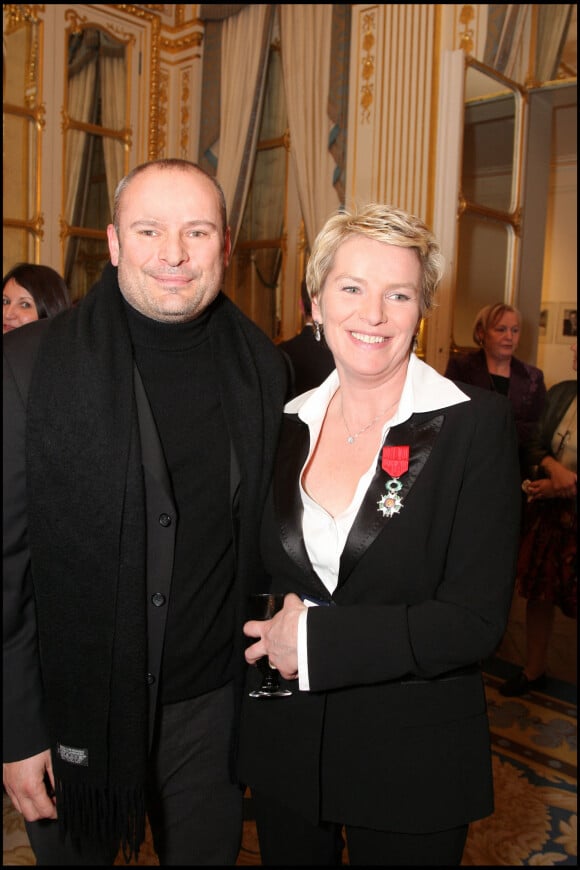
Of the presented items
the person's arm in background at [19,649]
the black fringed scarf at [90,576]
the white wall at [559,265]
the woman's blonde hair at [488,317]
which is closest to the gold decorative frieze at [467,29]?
the woman's blonde hair at [488,317]

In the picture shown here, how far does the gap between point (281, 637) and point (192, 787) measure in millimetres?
526

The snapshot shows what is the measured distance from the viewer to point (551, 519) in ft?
12.2

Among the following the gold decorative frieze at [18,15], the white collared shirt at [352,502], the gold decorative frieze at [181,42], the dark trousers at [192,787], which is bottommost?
the dark trousers at [192,787]

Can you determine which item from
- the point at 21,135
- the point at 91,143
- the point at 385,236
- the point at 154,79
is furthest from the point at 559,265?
the point at 385,236

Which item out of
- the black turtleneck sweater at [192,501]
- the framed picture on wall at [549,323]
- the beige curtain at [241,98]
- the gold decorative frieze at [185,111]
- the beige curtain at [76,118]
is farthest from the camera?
the framed picture on wall at [549,323]

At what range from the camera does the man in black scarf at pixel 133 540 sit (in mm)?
1553

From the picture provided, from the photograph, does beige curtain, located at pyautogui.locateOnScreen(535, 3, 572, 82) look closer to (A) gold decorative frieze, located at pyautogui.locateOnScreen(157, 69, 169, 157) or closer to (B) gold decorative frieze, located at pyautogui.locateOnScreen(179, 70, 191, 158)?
(B) gold decorative frieze, located at pyautogui.locateOnScreen(179, 70, 191, 158)

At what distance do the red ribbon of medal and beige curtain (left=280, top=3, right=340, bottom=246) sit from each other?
374cm

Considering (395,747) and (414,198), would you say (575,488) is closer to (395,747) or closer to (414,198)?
(414,198)

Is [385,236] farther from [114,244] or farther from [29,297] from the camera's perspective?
[29,297]

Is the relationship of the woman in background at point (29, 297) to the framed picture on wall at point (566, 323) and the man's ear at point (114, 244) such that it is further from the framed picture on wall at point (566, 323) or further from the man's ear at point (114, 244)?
the framed picture on wall at point (566, 323)

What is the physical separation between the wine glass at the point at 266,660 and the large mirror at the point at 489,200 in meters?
3.04

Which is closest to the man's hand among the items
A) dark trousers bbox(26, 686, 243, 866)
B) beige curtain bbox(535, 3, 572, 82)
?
dark trousers bbox(26, 686, 243, 866)

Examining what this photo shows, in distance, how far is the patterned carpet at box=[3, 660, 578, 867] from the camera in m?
2.60
